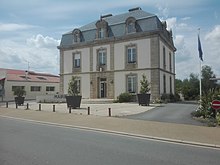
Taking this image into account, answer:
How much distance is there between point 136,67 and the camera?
30.0m

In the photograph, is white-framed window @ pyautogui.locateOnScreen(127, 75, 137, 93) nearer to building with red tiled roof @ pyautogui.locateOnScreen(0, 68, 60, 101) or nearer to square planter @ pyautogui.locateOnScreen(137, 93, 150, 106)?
square planter @ pyautogui.locateOnScreen(137, 93, 150, 106)

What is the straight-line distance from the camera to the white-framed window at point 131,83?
99.4 feet

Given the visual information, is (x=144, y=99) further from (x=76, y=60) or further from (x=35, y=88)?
(x=35, y=88)

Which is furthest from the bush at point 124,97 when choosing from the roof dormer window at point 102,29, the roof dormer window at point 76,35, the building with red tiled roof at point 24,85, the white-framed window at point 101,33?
the building with red tiled roof at point 24,85

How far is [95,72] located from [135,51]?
19.8ft

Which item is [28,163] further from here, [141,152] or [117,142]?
[117,142]

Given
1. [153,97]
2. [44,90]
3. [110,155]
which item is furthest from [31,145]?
[44,90]

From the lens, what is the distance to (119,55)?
1238 inches

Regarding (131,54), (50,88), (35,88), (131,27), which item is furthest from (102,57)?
(50,88)

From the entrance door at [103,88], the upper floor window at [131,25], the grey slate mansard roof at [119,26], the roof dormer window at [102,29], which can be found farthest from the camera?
the entrance door at [103,88]

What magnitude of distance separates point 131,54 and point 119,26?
3.95 m

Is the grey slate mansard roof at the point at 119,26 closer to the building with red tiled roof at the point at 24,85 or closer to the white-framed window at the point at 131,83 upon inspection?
the white-framed window at the point at 131,83

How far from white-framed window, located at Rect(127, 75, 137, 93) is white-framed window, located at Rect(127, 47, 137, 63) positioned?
1.87 meters

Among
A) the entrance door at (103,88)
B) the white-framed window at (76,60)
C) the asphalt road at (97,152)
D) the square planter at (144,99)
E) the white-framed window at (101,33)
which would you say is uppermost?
the white-framed window at (101,33)
